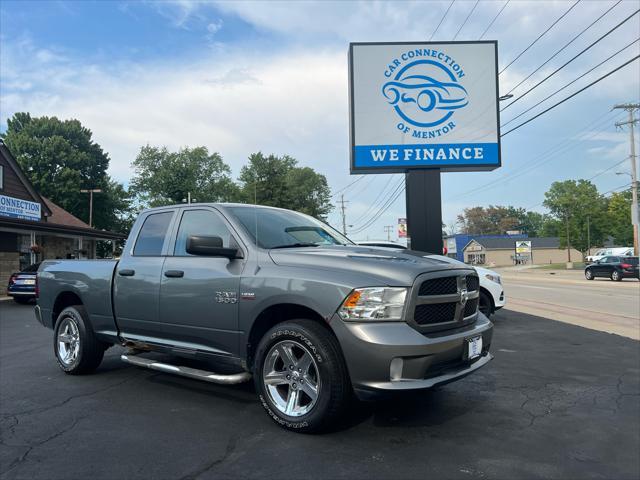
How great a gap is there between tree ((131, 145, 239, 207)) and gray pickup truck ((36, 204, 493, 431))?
64091 millimetres

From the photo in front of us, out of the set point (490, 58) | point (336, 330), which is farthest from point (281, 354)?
point (490, 58)

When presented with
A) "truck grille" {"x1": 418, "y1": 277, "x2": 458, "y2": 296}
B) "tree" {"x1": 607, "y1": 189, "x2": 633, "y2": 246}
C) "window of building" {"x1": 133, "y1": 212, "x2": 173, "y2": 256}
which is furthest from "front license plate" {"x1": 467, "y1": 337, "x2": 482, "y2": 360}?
"tree" {"x1": 607, "y1": 189, "x2": 633, "y2": 246}

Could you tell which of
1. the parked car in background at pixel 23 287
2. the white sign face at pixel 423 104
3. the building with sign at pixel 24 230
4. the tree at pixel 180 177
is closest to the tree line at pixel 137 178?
the tree at pixel 180 177

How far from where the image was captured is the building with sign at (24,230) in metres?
22.3

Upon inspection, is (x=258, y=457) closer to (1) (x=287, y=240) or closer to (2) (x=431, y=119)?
(1) (x=287, y=240)

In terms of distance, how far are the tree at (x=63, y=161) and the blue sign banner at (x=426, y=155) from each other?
44.6 metres

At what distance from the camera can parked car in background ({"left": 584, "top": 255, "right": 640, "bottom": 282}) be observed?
2989 cm

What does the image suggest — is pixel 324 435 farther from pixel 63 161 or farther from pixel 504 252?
pixel 504 252

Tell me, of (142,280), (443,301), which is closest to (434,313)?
(443,301)

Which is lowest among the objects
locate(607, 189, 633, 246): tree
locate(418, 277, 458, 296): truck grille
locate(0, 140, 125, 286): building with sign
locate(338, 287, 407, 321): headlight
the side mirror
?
locate(338, 287, 407, 321): headlight

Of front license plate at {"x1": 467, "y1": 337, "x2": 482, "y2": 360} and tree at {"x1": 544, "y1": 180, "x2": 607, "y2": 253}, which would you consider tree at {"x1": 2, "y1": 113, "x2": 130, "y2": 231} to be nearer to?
front license plate at {"x1": 467, "y1": 337, "x2": 482, "y2": 360}

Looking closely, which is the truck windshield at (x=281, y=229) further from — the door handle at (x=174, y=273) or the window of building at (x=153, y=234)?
the window of building at (x=153, y=234)

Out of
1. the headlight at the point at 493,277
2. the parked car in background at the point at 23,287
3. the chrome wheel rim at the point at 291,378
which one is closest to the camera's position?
the chrome wheel rim at the point at 291,378

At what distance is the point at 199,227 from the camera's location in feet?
16.2
